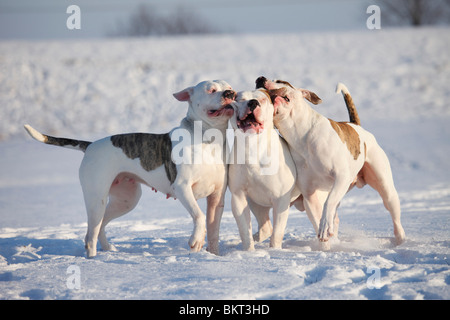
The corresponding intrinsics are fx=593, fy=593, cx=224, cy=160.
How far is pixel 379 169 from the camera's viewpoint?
5.80 meters

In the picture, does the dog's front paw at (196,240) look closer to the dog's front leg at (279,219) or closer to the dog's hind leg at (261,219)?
the dog's front leg at (279,219)

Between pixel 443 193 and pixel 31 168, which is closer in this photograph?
pixel 443 193

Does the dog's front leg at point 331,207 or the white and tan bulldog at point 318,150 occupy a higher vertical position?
the white and tan bulldog at point 318,150

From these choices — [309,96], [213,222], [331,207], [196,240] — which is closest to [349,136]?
[309,96]

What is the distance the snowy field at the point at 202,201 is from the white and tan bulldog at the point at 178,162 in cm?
48

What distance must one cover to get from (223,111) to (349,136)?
1.23 metres

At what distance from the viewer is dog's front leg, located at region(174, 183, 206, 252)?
16.7 feet

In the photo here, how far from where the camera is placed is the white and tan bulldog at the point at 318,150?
5.27m

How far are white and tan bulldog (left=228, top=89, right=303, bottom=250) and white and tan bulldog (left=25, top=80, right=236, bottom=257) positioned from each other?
0.49 feet

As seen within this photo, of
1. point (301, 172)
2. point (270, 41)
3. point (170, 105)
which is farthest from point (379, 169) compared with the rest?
point (270, 41)

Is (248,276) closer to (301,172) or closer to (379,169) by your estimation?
(301,172)

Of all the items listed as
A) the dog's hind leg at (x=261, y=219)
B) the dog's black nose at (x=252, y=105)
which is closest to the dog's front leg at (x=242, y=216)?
the dog's hind leg at (x=261, y=219)

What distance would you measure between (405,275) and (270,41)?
55.5ft

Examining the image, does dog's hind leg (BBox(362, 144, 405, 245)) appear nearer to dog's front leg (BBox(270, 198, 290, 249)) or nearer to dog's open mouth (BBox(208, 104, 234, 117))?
dog's front leg (BBox(270, 198, 290, 249))
